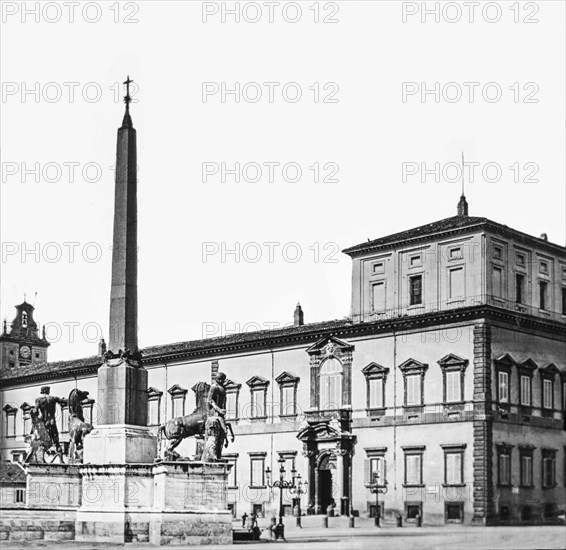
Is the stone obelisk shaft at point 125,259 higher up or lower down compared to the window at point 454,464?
higher up

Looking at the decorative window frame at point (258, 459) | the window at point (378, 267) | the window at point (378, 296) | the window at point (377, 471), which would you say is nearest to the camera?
the window at point (377, 471)

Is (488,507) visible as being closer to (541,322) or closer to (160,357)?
(541,322)

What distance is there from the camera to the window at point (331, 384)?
173ft

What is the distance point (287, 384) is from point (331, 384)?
2.90m

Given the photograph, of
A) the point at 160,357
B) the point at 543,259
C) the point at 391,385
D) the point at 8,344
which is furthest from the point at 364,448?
the point at 8,344

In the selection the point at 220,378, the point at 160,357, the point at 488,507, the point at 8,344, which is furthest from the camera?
the point at 8,344

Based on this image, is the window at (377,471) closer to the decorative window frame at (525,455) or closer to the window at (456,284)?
the decorative window frame at (525,455)

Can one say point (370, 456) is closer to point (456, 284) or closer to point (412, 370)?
point (412, 370)

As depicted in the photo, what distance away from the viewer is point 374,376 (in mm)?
51219

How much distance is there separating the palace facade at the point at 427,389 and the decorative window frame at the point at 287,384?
70mm

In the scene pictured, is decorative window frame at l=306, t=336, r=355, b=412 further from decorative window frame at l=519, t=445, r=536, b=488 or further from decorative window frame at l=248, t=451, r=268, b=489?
decorative window frame at l=519, t=445, r=536, b=488

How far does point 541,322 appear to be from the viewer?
161 ft

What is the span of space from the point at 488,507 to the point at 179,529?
64.9ft

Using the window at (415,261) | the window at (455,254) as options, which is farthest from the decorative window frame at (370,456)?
the window at (455,254)
